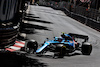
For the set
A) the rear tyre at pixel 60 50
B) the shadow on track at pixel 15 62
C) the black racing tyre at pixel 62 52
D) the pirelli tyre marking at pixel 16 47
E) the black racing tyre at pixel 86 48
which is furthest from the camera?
the pirelli tyre marking at pixel 16 47

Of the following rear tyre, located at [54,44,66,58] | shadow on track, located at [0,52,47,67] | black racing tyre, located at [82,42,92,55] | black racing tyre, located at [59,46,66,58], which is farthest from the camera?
black racing tyre, located at [82,42,92,55]

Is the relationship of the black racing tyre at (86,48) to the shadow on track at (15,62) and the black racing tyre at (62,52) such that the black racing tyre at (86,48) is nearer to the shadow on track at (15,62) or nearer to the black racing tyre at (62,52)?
the black racing tyre at (62,52)

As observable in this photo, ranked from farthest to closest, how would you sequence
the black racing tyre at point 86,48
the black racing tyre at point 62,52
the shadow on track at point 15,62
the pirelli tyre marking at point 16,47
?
the pirelli tyre marking at point 16,47 < the black racing tyre at point 86,48 < the black racing tyre at point 62,52 < the shadow on track at point 15,62

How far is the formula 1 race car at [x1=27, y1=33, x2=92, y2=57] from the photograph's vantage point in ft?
43.7

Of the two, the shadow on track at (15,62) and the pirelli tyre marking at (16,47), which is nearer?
the shadow on track at (15,62)

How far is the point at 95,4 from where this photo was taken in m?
60.7

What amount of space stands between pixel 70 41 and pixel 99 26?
19528 mm

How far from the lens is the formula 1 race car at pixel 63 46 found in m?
13.3

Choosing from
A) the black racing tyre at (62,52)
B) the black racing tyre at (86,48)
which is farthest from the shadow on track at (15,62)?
the black racing tyre at (86,48)

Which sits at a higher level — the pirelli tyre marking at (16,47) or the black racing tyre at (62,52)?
the black racing tyre at (62,52)

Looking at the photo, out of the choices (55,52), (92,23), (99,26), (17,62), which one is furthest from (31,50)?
(92,23)

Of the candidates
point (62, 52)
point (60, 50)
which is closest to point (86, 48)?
point (62, 52)

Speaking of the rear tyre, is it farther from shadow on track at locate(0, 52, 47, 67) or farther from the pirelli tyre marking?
the pirelli tyre marking

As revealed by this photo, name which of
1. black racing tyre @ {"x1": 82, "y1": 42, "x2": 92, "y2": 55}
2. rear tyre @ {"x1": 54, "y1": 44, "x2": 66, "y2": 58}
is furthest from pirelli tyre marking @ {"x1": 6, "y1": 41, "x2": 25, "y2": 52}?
black racing tyre @ {"x1": 82, "y1": 42, "x2": 92, "y2": 55}
